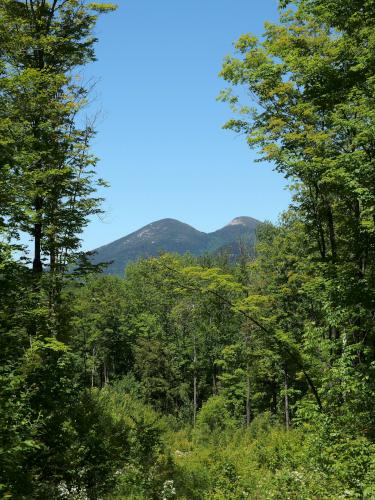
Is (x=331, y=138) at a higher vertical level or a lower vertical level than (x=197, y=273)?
higher

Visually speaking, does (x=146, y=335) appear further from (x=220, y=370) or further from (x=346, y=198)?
(x=346, y=198)

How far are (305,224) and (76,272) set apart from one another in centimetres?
885

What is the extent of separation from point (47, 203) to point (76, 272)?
2.34 metres

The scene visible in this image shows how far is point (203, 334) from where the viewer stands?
48469 mm

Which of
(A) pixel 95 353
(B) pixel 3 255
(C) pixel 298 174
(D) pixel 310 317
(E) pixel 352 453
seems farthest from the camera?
(A) pixel 95 353

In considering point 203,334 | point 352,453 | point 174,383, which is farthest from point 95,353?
point 352,453

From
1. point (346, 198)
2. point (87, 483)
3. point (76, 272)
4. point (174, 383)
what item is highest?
point (346, 198)

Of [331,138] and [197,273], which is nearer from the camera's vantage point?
[197,273]

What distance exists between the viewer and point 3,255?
25.7ft

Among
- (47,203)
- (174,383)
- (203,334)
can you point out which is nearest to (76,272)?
(47,203)

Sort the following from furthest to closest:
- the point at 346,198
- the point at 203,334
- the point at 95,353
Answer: the point at 95,353 → the point at 203,334 → the point at 346,198

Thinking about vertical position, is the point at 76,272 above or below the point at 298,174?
below

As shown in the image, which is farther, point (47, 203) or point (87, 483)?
point (47, 203)

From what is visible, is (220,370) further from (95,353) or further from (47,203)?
(47,203)
